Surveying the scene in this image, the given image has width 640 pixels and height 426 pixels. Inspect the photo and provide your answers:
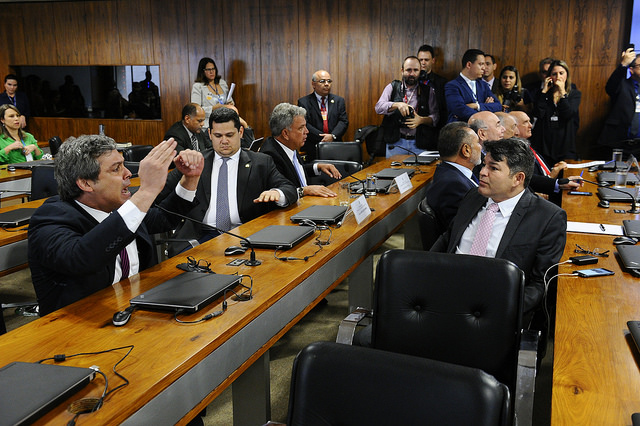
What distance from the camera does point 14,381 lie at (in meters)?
1.32

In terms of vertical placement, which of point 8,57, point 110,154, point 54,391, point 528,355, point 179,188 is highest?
point 8,57

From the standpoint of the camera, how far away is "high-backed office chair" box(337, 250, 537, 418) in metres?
1.80

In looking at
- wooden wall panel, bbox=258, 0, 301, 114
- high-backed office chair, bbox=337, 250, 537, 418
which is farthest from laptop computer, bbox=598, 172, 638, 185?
wooden wall panel, bbox=258, 0, 301, 114

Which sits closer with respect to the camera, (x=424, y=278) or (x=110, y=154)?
(x=424, y=278)

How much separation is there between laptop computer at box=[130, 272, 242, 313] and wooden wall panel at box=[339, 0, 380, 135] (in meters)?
6.13

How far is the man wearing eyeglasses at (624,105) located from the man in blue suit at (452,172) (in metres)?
3.71

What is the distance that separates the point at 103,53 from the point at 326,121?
14.0 ft

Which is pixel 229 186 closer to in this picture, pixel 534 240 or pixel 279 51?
→ pixel 534 240

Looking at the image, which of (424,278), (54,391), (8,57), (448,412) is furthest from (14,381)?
(8,57)

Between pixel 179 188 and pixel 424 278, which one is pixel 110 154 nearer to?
pixel 179 188

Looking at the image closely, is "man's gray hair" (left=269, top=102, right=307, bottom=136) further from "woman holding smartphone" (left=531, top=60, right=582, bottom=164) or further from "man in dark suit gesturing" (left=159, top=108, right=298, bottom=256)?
"woman holding smartphone" (left=531, top=60, right=582, bottom=164)

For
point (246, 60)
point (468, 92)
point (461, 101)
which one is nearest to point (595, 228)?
point (461, 101)

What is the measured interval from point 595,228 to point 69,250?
7.67 ft

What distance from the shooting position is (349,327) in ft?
6.52
